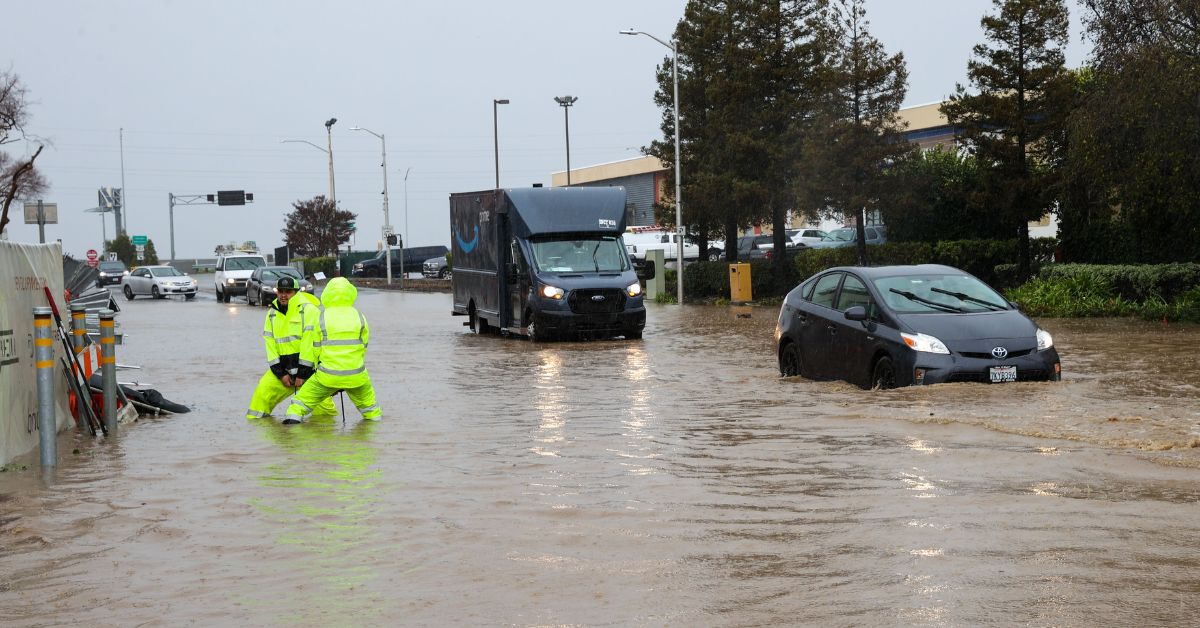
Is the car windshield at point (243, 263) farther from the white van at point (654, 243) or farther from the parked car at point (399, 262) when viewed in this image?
the parked car at point (399, 262)

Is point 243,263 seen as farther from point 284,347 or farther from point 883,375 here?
point 883,375

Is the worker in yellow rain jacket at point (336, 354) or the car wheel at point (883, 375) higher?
the worker in yellow rain jacket at point (336, 354)

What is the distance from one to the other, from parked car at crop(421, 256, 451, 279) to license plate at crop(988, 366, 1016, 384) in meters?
60.4

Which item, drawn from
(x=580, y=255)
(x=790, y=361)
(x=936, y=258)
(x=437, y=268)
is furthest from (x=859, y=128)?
(x=437, y=268)

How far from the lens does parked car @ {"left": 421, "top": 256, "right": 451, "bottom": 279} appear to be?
73.5 meters

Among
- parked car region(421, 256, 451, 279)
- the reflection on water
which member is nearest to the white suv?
parked car region(421, 256, 451, 279)

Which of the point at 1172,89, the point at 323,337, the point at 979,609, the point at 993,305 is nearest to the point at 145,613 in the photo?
the point at 979,609

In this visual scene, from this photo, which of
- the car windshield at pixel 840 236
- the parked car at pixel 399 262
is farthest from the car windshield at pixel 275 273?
the parked car at pixel 399 262

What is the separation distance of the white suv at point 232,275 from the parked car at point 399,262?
24550mm

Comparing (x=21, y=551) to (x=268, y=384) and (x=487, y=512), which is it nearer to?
(x=487, y=512)

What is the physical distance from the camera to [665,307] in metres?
40.1

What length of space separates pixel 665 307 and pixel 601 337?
572 inches

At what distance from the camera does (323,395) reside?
13.2 meters

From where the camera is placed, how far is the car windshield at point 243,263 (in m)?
55.2
